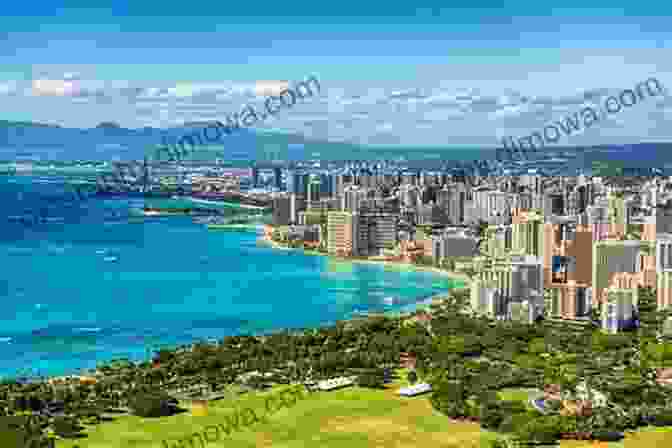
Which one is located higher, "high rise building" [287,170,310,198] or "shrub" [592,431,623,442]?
"high rise building" [287,170,310,198]

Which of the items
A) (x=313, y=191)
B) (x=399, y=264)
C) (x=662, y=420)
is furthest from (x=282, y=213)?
(x=662, y=420)

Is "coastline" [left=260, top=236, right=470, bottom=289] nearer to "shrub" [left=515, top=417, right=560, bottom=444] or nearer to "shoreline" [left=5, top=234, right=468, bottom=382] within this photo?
"shoreline" [left=5, top=234, right=468, bottom=382]

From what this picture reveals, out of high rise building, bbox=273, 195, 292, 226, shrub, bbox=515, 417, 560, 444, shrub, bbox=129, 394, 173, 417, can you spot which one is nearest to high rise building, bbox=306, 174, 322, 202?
high rise building, bbox=273, 195, 292, 226

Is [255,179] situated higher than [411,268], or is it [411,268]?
[255,179]

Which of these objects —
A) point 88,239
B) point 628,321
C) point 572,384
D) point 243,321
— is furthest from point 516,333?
point 88,239

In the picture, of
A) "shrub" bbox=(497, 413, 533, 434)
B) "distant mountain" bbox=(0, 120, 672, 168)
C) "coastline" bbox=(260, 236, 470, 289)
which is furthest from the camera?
"distant mountain" bbox=(0, 120, 672, 168)

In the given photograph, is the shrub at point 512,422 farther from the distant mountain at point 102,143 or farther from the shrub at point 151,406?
the distant mountain at point 102,143

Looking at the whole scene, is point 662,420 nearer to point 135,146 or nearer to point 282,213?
point 282,213

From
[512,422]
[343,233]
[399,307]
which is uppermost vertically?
[343,233]
